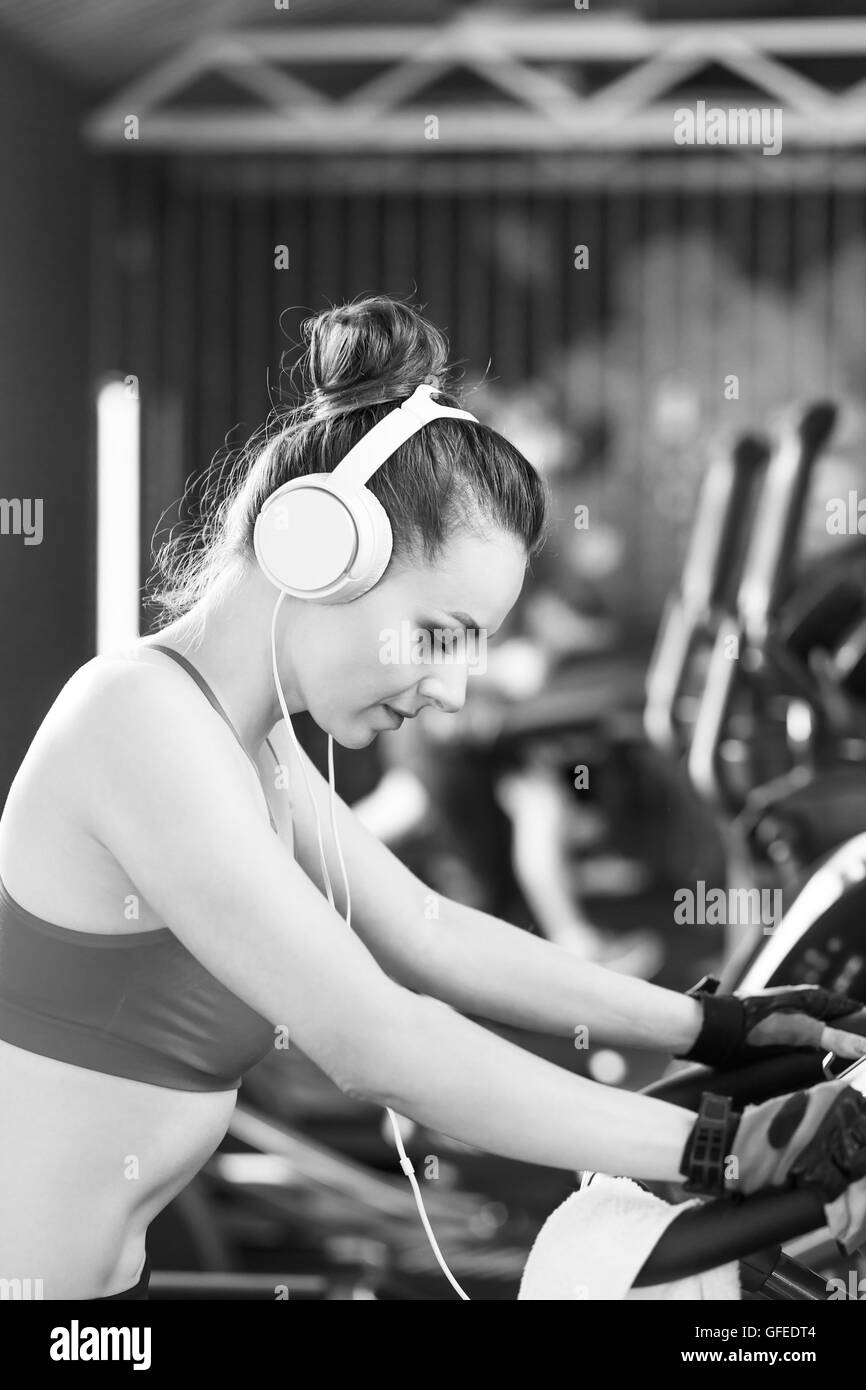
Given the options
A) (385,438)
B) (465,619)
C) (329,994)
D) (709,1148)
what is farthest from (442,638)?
(709,1148)

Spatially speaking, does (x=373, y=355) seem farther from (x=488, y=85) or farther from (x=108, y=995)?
(x=488, y=85)

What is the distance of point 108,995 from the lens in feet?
3.19

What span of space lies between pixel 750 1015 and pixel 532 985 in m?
0.17

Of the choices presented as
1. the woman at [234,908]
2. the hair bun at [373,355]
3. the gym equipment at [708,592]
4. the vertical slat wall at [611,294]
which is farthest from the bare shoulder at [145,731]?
the vertical slat wall at [611,294]

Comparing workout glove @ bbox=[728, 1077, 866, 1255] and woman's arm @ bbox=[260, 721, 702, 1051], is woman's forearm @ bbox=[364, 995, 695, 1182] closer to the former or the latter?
workout glove @ bbox=[728, 1077, 866, 1255]

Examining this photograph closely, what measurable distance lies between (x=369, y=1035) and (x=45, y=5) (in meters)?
1.94

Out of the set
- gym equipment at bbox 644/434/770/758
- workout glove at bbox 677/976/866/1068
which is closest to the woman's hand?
workout glove at bbox 677/976/866/1068

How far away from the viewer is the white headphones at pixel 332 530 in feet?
3.02

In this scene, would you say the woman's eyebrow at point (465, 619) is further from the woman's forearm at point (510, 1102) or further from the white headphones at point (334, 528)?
the woman's forearm at point (510, 1102)

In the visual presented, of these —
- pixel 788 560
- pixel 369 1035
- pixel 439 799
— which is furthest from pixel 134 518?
pixel 369 1035

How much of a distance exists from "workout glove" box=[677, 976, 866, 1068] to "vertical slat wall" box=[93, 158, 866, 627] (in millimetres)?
3080

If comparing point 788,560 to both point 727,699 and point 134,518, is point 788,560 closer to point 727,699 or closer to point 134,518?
point 727,699

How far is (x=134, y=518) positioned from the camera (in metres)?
3.43
